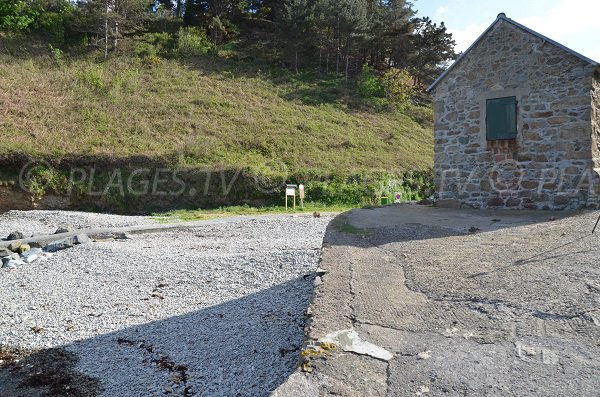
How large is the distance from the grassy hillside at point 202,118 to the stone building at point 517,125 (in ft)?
38.3

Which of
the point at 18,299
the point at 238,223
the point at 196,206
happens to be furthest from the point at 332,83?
the point at 18,299

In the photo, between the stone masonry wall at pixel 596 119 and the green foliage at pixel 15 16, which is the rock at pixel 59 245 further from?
the green foliage at pixel 15 16

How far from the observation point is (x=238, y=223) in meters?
14.5

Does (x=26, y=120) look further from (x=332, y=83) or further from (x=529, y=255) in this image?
(x=529, y=255)

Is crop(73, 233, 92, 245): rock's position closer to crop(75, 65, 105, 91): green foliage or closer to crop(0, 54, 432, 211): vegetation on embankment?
crop(0, 54, 432, 211): vegetation on embankment

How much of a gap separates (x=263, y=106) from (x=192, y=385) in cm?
2799

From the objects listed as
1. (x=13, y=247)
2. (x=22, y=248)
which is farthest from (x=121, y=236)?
(x=13, y=247)

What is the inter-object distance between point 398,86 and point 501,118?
2693 cm

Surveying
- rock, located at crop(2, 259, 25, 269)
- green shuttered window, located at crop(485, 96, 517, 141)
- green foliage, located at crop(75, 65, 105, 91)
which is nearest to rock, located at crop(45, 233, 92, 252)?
rock, located at crop(2, 259, 25, 269)

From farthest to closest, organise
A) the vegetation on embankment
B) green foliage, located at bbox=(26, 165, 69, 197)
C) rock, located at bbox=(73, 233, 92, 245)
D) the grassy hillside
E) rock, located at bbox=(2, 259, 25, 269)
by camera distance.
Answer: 1. the grassy hillside
2. the vegetation on embankment
3. green foliage, located at bbox=(26, 165, 69, 197)
4. rock, located at bbox=(73, 233, 92, 245)
5. rock, located at bbox=(2, 259, 25, 269)

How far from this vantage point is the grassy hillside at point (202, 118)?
22484mm

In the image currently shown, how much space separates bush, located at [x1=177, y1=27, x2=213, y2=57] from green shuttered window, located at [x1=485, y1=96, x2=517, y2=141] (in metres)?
31.9

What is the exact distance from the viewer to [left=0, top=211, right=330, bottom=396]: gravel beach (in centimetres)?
425

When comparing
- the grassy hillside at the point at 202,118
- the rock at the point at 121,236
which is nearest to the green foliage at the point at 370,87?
the grassy hillside at the point at 202,118
